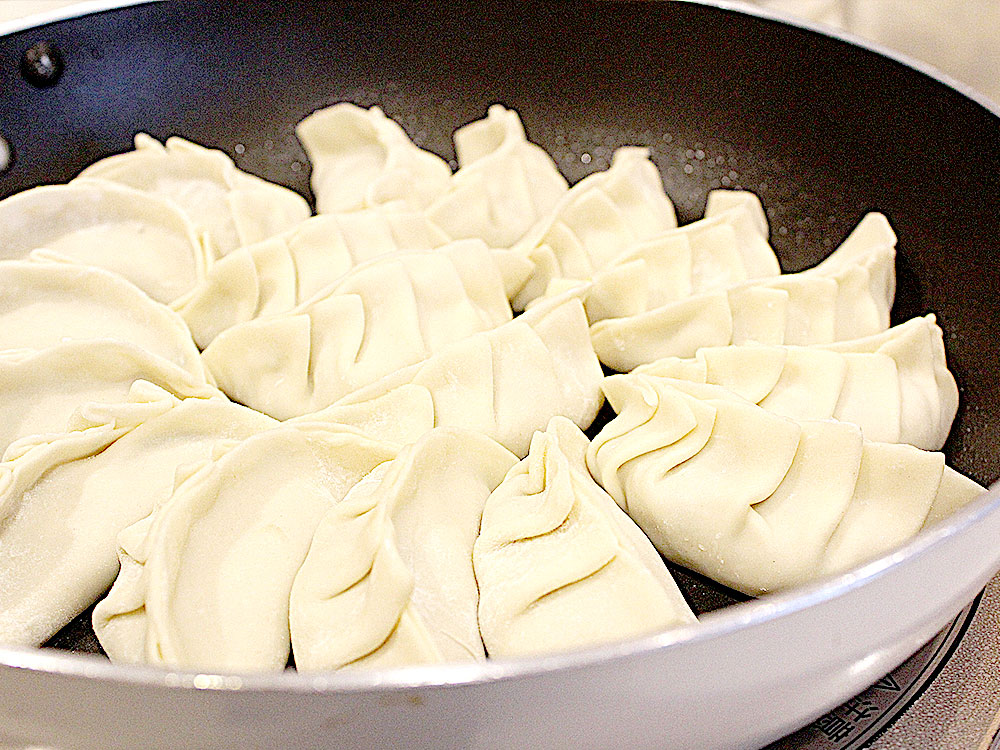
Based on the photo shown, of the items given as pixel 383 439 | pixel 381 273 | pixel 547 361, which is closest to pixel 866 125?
pixel 547 361

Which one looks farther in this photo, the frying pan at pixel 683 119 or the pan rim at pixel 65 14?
the pan rim at pixel 65 14

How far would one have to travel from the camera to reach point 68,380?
1156 millimetres

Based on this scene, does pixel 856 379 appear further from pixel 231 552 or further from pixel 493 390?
pixel 231 552

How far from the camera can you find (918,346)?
1.18m

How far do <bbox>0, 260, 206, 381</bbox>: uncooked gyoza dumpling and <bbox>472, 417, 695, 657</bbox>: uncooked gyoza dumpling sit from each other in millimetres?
479

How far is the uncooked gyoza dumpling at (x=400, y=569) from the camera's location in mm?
845

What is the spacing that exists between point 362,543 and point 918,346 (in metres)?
0.73

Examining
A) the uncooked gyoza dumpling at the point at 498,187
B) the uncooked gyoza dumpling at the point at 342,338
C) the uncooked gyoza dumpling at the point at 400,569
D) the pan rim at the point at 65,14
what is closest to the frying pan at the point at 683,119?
the pan rim at the point at 65,14

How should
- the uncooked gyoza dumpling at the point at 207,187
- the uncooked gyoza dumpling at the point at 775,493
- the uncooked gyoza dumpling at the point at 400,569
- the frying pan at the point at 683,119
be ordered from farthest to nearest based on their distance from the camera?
the uncooked gyoza dumpling at the point at 207,187 → the uncooked gyoza dumpling at the point at 775,493 → the uncooked gyoza dumpling at the point at 400,569 → the frying pan at the point at 683,119

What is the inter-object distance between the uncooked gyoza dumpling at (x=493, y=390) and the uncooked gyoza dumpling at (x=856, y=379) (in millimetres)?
129

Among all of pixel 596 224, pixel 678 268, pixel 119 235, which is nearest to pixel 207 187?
pixel 119 235

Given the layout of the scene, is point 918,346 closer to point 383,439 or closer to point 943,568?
point 943,568

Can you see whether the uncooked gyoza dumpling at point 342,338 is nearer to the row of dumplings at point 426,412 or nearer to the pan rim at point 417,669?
the row of dumplings at point 426,412

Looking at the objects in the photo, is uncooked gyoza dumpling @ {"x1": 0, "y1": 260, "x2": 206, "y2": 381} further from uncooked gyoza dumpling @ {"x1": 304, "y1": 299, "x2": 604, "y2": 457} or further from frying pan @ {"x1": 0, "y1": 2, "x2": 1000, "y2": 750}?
frying pan @ {"x1": 0, "y1": 2, "x2": 1000, "y2": 750}
